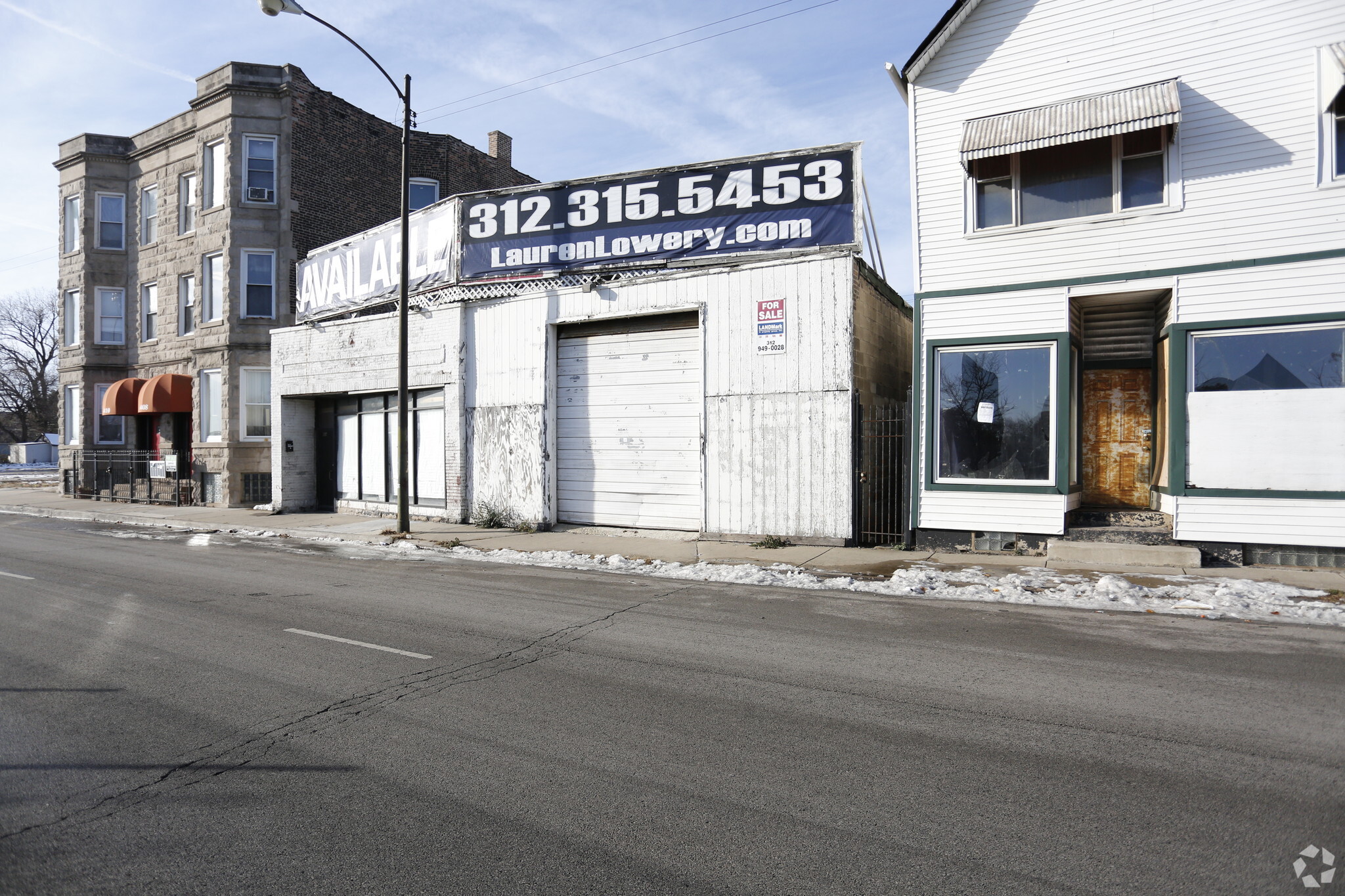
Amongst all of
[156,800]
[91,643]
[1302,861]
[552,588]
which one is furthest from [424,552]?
Result: [1302,861]

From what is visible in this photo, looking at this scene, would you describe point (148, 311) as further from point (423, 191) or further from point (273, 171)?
point (423, 191)

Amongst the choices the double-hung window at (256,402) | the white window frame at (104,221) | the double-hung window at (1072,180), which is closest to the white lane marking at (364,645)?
the double-hung window at (1072,180)

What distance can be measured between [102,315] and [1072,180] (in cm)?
3272

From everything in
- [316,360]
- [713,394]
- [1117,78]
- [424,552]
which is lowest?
[424,552]

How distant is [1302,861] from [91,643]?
8.63 metres

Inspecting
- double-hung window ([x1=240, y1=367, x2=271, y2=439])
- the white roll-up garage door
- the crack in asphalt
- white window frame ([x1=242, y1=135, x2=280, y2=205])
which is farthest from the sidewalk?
white window frame ([x1=242, y1=135, x2=280, y2=205])

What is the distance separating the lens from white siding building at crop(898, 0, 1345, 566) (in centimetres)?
1036

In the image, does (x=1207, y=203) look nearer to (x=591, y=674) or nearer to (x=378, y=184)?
(x=591, y=674)

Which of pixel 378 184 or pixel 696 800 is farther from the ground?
pixel 378 184

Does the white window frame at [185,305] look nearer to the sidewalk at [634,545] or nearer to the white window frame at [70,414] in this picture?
the sidewalk at [634,545]

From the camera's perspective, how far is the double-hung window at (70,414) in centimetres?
3073

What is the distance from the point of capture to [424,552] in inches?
562

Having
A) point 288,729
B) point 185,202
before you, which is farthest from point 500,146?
point 288,729

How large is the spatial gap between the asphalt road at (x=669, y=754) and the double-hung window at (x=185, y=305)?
69.8ft
